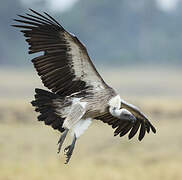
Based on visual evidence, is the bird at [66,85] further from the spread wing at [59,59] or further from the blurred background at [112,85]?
the blurred background at [112,85]

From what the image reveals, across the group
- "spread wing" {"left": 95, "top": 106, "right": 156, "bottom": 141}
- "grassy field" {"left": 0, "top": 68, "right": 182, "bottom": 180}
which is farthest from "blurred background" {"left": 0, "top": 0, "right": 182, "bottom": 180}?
"spread wing" {"left": 95, "top": 106, "right": 156, "bottom": 141}

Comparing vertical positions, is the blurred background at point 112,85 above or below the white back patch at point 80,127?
below

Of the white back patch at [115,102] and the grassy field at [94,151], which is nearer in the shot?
the white back patch at [115,102]

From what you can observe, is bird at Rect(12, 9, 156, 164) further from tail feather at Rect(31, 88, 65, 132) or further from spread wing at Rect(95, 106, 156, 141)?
spread wing at Rect(95, 106, 156, 141)

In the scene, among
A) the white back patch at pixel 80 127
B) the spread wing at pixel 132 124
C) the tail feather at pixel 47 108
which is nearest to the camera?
the white back patch at pixel 80 127

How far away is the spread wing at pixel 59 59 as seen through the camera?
7207 millimetres

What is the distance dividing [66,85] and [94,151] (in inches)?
510

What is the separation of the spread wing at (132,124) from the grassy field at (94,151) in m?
5.45

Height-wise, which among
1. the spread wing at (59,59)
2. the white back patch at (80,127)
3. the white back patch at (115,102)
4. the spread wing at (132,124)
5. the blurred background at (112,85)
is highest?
the spread wing at (59,59)

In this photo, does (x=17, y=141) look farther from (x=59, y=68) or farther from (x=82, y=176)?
(x=59, y=68)

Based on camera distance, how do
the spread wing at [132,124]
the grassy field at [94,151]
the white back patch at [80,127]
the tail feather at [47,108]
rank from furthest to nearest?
the grassy field at [94,151] < the spread wing at [132,124] < the tail feather at [47,108] < the white back patch at [80,127]

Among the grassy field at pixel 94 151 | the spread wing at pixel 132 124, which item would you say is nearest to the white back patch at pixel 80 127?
the spread wing at pixel 132 124

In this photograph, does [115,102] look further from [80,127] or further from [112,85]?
[112,85]

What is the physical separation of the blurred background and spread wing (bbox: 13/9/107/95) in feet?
20.2
